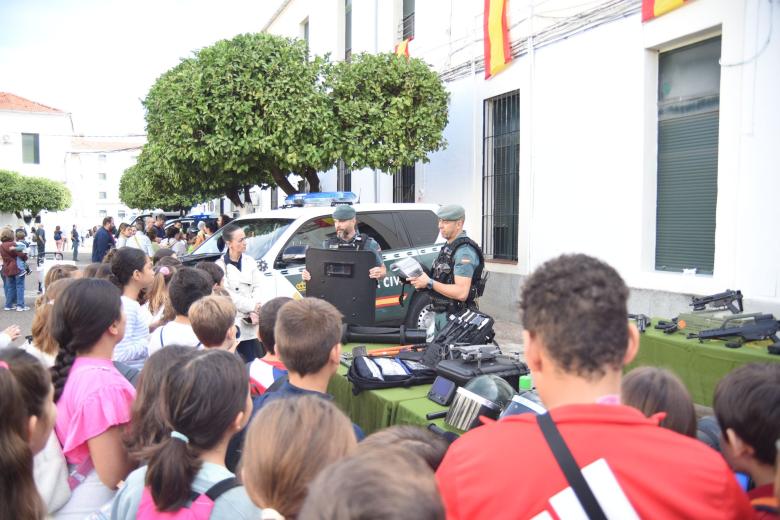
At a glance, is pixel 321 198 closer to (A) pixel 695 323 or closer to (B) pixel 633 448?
(A) pixel 695 323

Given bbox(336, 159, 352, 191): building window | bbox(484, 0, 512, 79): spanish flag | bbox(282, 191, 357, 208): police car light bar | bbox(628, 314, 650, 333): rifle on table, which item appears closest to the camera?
bbox(628, 314, 650, 333): rifle on table

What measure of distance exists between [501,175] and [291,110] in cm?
406

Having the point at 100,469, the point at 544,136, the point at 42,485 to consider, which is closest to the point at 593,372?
the point at 100,469

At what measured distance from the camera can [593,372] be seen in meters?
1.46

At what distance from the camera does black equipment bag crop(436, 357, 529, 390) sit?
3148mm

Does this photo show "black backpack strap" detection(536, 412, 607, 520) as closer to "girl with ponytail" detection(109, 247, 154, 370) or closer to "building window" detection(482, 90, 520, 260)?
"girl with ponytail" detection(109, 247, 154, 370)

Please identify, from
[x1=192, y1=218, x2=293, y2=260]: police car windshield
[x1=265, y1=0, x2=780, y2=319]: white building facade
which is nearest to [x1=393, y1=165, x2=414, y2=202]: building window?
[x1=265, y1=0, x2=780, y2=319]: white building facade

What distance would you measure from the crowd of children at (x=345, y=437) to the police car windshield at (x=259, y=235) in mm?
4828

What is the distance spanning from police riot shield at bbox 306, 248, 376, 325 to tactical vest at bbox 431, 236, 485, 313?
56 centimetres

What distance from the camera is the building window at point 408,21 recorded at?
1447cm

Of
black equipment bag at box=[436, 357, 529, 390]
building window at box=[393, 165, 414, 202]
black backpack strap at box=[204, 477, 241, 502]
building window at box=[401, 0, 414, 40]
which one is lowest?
black backpack strap at box=[204, 477, 241, 502]

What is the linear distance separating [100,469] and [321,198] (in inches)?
275

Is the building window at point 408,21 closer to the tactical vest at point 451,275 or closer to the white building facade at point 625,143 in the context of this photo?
the white building facade at point 625,143

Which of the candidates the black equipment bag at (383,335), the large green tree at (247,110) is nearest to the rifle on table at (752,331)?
the black equipment bag at (383,335)
